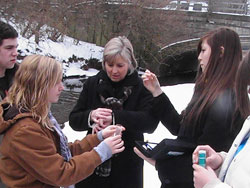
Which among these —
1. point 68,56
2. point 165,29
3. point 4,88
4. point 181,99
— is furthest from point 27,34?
point 4,88

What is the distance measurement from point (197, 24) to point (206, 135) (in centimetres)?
1862

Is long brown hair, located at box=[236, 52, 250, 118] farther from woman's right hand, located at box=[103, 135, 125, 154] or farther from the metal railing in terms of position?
the metal railing

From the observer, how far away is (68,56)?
17.5m

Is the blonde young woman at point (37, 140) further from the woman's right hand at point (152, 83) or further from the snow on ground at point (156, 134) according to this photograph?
the snow on ground at point (156, 134)

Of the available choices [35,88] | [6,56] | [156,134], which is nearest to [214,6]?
[156,134]

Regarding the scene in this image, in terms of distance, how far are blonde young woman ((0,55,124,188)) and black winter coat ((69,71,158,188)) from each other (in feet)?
1.42

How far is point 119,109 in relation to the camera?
2189mm

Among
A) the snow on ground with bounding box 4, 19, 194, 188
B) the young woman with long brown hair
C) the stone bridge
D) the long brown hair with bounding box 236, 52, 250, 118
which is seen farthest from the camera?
the stone bridge

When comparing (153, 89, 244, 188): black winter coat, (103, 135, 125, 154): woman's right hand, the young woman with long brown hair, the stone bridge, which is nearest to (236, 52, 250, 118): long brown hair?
the young woman with long brown hair

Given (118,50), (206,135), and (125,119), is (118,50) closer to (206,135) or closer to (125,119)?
(125,119)

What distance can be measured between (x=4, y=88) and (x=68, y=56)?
51.2 ft

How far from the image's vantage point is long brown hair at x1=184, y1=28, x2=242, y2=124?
5.98 ft

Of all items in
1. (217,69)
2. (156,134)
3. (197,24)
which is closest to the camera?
(217,69)

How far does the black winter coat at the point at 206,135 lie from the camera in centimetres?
171
